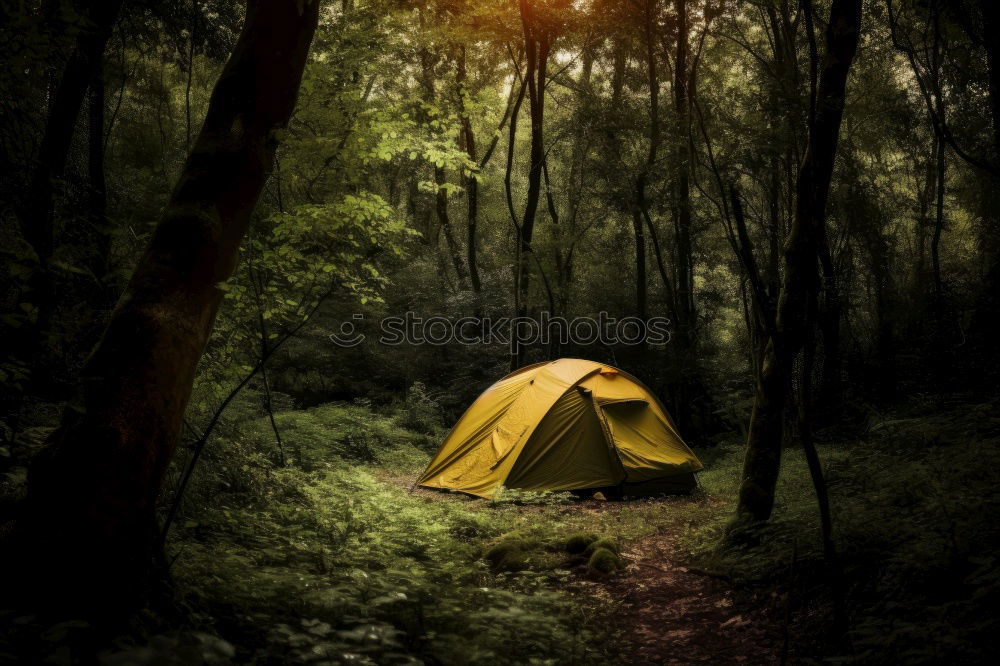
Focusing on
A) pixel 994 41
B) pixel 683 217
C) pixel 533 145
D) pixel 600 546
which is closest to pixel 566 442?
pixel 600 546

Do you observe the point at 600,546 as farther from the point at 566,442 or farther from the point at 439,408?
the point at 439,408

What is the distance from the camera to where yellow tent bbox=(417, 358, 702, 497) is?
8492mm

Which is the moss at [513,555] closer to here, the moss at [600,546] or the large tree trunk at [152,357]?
the moss at [600,546]

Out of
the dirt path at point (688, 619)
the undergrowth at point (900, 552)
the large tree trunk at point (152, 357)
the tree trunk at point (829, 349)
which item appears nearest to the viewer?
the large tree trunk at point (152, 357)

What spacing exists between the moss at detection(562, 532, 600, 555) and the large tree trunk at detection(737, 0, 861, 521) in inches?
60.6

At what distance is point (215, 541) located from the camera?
14.1 feet

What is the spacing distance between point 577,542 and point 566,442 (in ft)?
9.44

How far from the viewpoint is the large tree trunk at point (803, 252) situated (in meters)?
4.87

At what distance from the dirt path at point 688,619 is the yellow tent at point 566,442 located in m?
2.98

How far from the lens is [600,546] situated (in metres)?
5.66

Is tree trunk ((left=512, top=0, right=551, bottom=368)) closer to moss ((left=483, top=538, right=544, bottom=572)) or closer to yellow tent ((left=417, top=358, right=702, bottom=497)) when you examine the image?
yellow tent ((left=417, top=358, right=702, bottom=497))

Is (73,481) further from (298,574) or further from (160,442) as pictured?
(298,574)

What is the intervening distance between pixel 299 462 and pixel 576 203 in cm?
1241

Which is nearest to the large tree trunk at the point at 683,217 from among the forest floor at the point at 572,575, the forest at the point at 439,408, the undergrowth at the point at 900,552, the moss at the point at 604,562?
the forest at the point at 439,408
